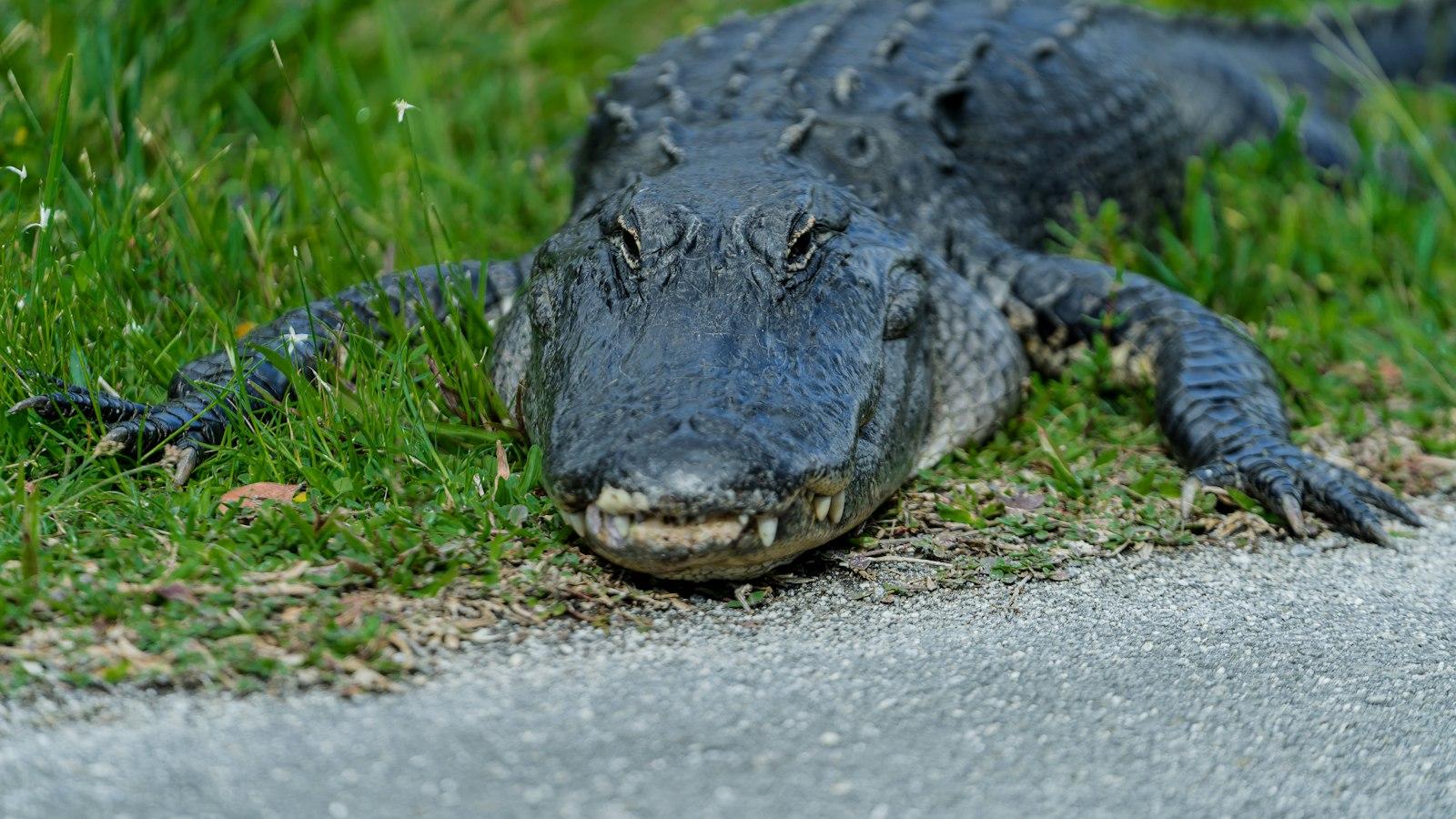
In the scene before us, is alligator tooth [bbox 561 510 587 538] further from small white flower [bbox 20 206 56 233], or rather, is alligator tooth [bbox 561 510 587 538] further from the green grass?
small white flower [bbox 20 206 56 233]

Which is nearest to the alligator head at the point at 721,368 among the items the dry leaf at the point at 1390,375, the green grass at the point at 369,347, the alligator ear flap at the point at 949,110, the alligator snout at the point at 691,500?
the alligator snout at the point at 691,500

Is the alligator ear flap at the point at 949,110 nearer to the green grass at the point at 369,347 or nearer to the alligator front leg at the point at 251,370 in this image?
the green grass at the point at 369,347

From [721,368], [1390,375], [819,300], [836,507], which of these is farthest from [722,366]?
[1390,375]

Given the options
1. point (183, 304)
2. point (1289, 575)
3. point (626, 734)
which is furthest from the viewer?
point (183, 304)

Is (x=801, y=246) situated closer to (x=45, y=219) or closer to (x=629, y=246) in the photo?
(x=629, y=246)

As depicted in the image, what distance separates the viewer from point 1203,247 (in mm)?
4820

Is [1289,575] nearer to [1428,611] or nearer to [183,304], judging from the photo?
[1428,611]

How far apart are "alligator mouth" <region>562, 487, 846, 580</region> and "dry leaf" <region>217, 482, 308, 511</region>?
0.67 metres

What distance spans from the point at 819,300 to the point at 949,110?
5.68ft

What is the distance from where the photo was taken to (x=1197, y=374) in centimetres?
379

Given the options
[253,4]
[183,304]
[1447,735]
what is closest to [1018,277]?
[1447,735]

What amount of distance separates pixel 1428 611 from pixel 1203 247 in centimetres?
212

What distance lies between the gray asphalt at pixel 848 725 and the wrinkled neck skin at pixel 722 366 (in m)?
0.23

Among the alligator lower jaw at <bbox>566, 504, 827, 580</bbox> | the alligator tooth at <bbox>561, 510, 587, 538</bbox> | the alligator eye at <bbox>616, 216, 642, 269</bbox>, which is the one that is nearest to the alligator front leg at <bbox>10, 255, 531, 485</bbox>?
the alligator eye at <bbox>616, 216, 642, 269</bbox>
